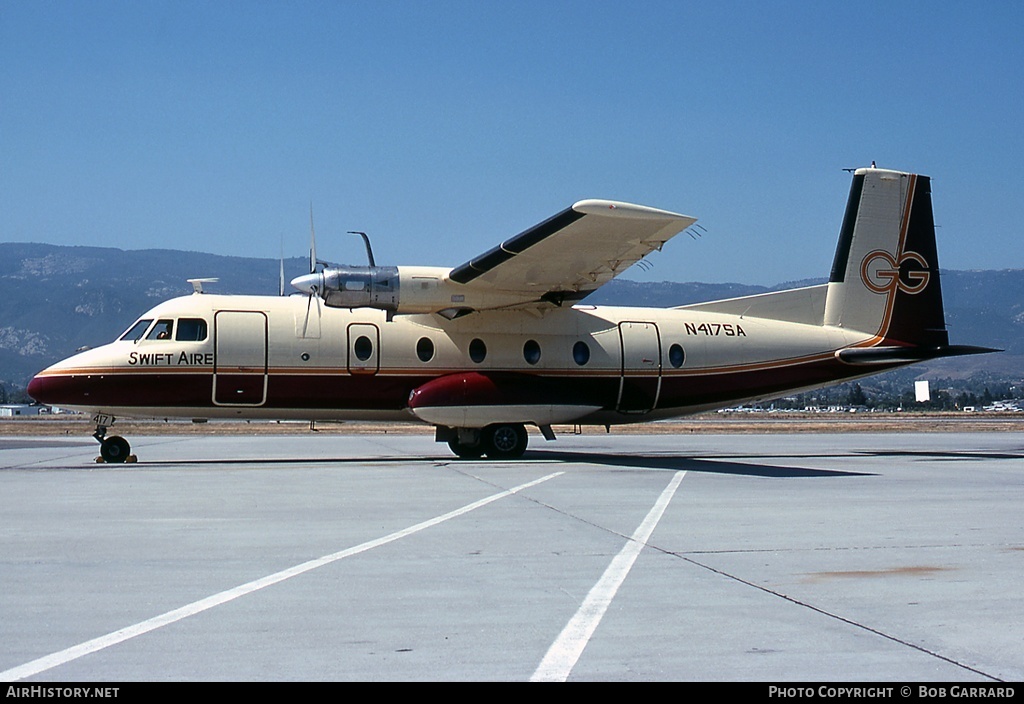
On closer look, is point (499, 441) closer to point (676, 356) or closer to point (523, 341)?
point (523, 341)

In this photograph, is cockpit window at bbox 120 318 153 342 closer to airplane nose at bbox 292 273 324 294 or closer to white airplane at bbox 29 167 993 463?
white airplane at bbox 29 167 993 463

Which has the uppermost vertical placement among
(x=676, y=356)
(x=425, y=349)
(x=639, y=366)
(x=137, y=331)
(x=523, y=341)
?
(x=137, y=331)

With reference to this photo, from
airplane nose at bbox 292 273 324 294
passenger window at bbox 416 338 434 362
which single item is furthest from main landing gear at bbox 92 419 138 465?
passenger window at bbox 416 338 434 362

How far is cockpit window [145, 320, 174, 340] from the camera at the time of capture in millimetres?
19188

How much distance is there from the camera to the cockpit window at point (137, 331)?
1922cm

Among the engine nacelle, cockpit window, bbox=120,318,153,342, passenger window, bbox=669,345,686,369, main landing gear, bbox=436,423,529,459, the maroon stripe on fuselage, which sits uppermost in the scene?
the engine nacelle

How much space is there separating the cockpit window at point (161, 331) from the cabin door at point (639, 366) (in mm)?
8970

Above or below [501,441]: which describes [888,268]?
above

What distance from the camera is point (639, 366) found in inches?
845

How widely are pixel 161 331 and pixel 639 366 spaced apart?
9.56 metres

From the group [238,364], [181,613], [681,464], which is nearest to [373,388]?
[238,364]

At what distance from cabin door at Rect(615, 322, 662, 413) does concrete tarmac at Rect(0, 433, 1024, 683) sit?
7107 mm
